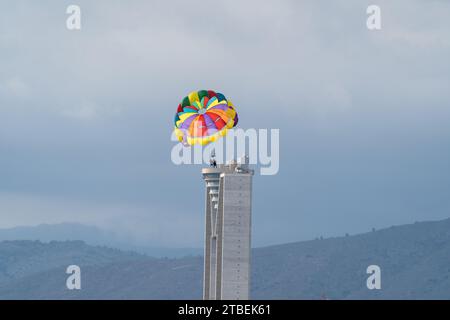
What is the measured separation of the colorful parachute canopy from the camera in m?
145

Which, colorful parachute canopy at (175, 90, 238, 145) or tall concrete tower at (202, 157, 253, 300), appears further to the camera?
colorful parachute canopy at (175, 90, 238, 145)

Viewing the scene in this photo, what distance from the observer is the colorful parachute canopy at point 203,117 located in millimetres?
145375

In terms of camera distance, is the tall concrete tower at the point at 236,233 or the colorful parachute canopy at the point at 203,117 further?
the colorful parachute canopy at the point at 203,117

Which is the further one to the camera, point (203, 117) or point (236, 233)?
point (203, 117)

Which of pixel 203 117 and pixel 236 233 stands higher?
pixel 203 117

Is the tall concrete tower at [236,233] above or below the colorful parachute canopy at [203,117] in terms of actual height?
below

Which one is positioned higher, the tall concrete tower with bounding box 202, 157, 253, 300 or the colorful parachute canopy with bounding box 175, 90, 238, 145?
the colorful parachute canopy with bounding box 175, 90, 238, 145

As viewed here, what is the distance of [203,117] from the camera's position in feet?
481
